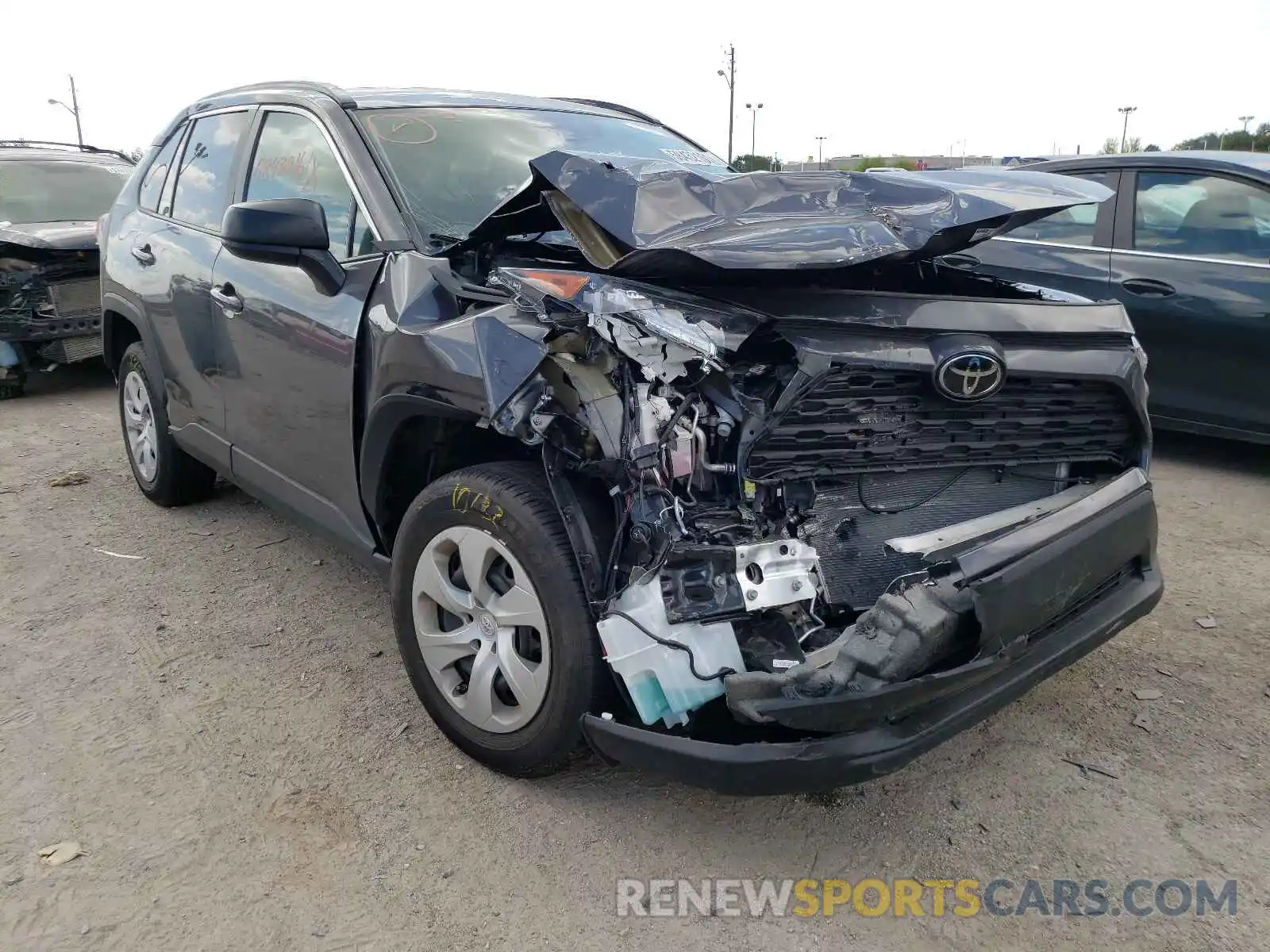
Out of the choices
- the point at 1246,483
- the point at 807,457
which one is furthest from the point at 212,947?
the point at 1246,483

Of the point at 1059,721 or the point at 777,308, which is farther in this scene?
the point at 1059,721

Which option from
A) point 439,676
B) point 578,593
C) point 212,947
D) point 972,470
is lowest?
point 212,947

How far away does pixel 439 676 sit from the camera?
8.87 ft

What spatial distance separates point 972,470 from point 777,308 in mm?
743

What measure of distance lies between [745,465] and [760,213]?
68cm

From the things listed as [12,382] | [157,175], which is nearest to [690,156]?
[157,175]

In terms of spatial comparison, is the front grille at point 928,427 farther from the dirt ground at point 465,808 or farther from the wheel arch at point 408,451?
the dirt ground at point 465,808

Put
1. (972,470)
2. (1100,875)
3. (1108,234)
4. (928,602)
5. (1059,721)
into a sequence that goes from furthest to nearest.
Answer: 1. (1108,234)
2. (1059,721)
3. (972,470)
4. (1100,875)
5. (928,602)

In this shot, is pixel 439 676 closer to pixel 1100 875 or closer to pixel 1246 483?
pixel 1100 875

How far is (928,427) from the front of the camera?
238cm

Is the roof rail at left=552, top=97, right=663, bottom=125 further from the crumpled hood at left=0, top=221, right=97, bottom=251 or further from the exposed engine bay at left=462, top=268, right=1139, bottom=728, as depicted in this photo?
the crumpled hood at left=0, top=221, right=97, bottom=251

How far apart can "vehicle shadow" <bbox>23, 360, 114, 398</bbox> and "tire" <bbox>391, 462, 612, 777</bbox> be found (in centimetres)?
649

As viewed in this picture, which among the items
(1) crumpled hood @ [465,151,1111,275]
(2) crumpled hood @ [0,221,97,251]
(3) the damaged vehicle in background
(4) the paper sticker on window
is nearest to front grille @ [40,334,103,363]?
(3) the damaged vehicle in background

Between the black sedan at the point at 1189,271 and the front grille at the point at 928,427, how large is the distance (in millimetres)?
2258
